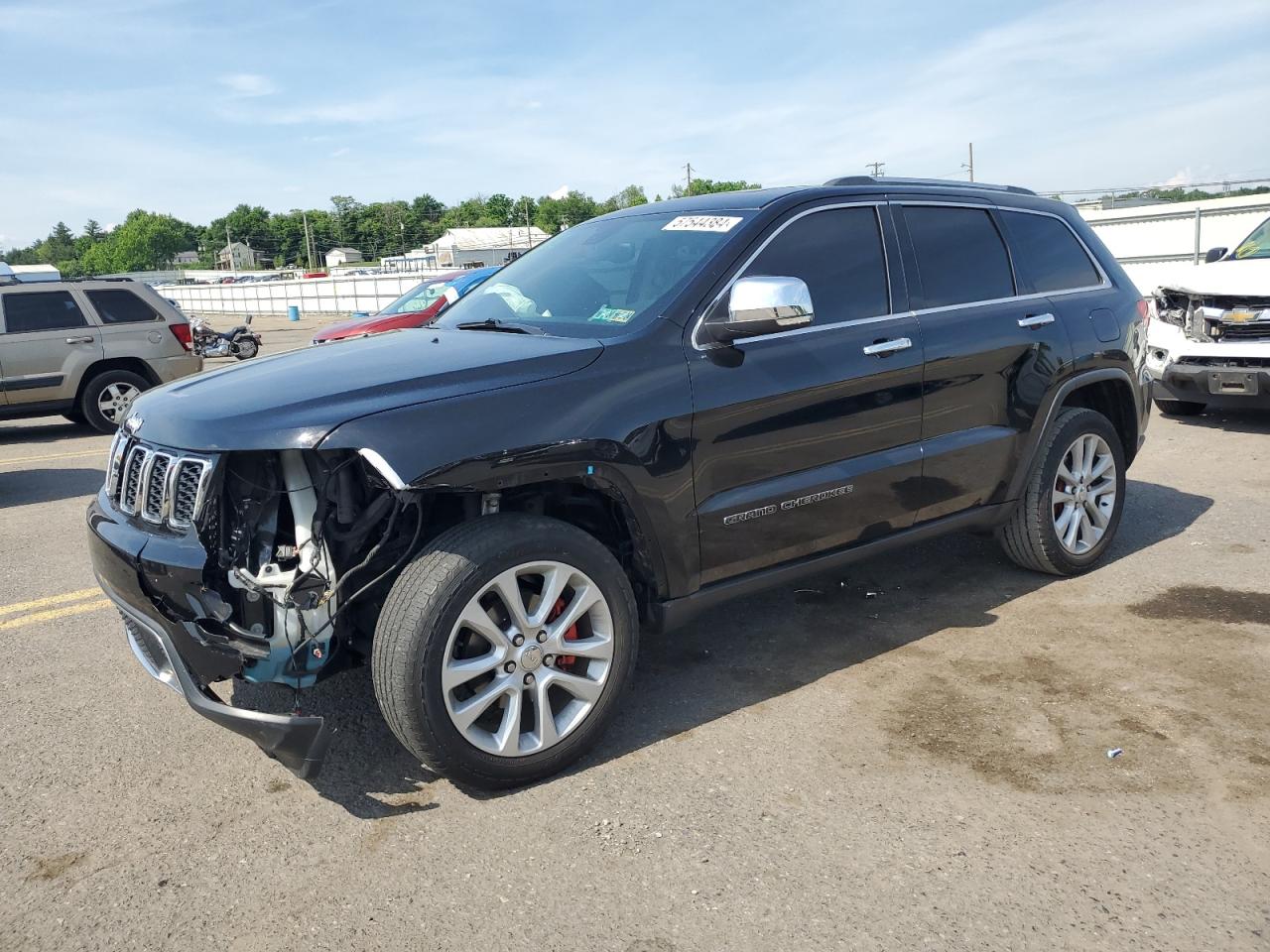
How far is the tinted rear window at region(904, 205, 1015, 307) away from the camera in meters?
4.37

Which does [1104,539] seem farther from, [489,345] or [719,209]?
[489,345]

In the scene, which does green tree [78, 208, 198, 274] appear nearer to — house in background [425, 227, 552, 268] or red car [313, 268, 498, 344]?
house in background [425, 227, 552, 268]

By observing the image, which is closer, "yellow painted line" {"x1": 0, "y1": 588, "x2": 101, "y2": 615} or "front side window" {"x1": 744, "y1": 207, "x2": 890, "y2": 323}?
"front side window" {"x1": 744, "y1": 207, "x2": 890, "y2": 323}

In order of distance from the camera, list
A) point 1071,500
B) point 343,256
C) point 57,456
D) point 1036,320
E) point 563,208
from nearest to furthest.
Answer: point 1036,320 → point 1071,500 → point 57,456 → point 563,208 → point 343,256

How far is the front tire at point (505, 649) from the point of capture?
297 cm

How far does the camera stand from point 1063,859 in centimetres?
278

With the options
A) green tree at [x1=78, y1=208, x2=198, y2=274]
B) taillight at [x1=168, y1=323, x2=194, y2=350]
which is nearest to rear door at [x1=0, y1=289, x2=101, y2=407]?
taillight at [x1=168, y1=323, x2=194, y2=350]

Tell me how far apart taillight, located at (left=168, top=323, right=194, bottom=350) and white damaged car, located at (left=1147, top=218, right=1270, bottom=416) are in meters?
10.2

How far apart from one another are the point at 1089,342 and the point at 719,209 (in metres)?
2.09

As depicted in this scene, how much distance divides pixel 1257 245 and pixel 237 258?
548 feet

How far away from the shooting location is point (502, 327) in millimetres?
3926

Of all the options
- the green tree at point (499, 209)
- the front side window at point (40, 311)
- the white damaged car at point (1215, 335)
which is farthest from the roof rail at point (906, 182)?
the green tree at point (499, 209)

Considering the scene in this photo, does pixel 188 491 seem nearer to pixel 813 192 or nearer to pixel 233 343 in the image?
→ pixel 813 192

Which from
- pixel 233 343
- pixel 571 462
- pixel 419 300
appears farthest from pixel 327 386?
pixel 233 343
